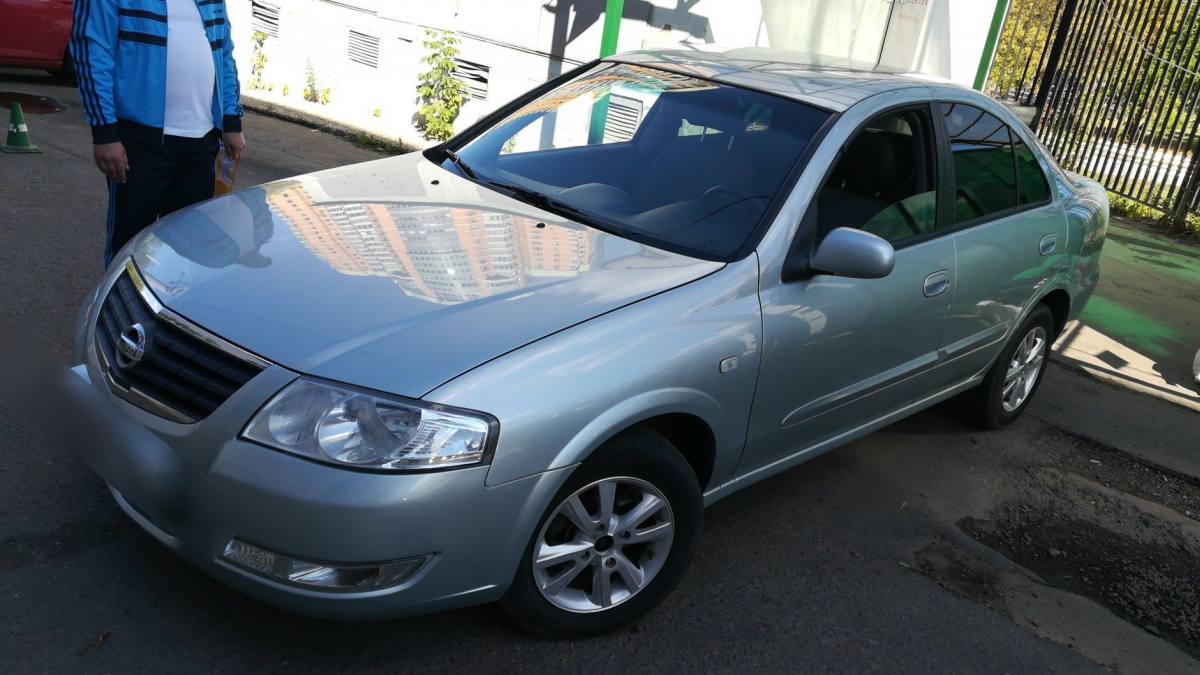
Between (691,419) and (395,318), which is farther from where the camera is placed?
(691,419)

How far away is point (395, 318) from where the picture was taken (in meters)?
2.73

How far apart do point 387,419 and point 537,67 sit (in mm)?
7489

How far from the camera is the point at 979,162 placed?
439cm

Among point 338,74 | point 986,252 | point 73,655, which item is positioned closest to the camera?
point 73,655

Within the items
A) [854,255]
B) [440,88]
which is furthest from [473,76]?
[854,255]

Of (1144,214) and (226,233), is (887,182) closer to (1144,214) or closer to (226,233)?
(226,233)

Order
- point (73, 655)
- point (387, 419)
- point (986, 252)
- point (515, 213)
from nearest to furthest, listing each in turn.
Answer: point (387, 419)
point (73, 655)
point (515, 213)
point (986, 252)

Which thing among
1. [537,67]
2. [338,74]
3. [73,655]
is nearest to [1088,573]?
[73,655]

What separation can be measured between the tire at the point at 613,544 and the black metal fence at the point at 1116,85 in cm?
945

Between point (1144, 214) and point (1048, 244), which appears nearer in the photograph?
point (1048, 244)

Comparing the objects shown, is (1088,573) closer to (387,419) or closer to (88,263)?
(387,419)

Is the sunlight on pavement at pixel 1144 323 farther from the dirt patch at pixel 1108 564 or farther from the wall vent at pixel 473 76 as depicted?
the wall vent at pixel 473 76

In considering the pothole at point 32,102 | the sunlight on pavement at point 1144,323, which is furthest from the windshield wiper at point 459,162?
the pothole at point 32,102

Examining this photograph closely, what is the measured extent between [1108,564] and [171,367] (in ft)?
11.6
